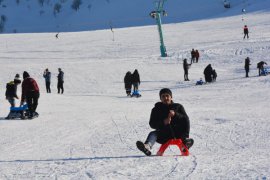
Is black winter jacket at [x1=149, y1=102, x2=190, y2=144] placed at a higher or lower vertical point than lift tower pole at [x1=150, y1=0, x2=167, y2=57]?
lower

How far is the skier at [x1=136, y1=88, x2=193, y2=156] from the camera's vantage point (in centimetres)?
622

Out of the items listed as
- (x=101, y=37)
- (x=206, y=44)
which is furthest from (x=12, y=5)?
(x=206, y=44)

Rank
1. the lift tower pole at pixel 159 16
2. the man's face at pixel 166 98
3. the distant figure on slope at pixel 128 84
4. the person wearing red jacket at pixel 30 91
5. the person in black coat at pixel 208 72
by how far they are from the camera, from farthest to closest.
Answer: the lift tower pole at pixel 159 16
the person in black coat at pixel 208 72
the distant figure on slope at pixel 128 84
the person wearing red jacket at pixel 30 91
the man's face at pixel 166 98

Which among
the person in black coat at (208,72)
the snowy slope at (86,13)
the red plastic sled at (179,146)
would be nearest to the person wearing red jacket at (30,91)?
the red plastic sled at (179,146)

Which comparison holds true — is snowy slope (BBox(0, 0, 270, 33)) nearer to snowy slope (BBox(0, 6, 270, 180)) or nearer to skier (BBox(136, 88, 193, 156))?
snowy slope (BBox(0, 6, 270, 180))

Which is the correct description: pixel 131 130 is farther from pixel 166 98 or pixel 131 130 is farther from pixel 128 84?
pixel 128 84

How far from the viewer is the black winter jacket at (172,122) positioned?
20.6 ft

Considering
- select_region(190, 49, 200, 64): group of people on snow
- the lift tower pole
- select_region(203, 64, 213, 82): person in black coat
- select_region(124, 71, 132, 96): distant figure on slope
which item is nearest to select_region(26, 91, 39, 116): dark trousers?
select_region(124, 71, 132, 96): distant figure on slope

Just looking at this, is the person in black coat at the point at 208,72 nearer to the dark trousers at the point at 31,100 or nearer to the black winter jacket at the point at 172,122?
the dark trousers at the point at 31,100

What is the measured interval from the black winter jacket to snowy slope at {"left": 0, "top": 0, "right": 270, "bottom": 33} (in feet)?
306

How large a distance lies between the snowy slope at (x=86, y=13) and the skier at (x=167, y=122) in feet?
306

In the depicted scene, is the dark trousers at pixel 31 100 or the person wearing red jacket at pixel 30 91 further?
the dark trousers at pixel 31 100

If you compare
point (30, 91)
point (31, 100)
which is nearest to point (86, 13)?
point (31, 100)

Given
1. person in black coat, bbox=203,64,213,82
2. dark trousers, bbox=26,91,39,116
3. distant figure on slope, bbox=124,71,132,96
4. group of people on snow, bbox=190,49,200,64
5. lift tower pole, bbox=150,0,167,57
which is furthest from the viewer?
lift tower pole, bbox=150,0,167,57
